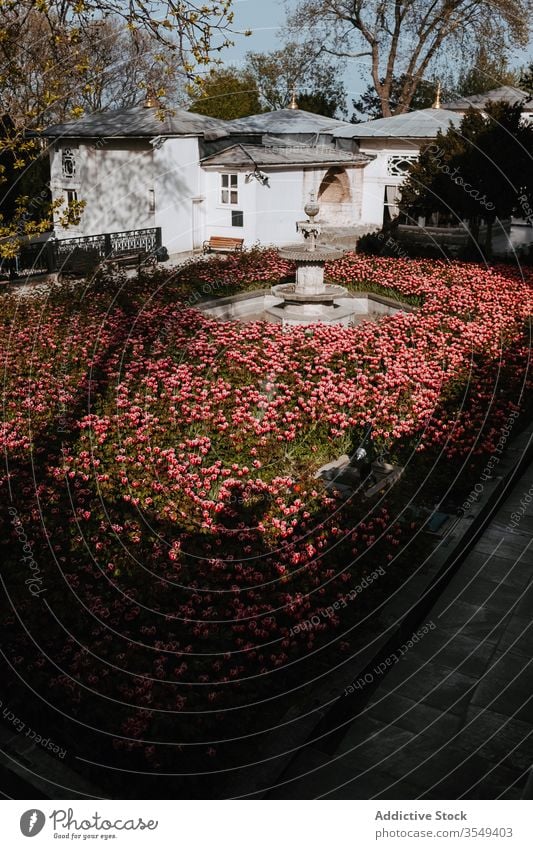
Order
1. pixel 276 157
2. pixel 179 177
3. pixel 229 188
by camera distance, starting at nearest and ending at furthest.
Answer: pixel 179 177 < pixel 229 188 < pixel 276 157

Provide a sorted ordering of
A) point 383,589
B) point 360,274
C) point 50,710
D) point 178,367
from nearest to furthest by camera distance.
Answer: point 50,710 < point 383,589 < point 178,367 < point 360,274

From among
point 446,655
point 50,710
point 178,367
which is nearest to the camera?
point 50,710

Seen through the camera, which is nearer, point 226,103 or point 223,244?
point 223,244

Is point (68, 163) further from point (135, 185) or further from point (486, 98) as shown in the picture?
point (486, 98)

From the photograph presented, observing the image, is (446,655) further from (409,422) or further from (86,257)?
(86,257)

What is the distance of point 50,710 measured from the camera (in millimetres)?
6004

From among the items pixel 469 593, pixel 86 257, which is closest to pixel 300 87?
pixel 86 257

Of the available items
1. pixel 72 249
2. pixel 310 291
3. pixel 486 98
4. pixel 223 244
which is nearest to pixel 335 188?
pixel 223 244

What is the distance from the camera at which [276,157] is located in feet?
95.4

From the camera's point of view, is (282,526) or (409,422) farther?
(409,422)

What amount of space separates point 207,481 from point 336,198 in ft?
97.0

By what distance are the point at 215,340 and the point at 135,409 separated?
3.98 meters

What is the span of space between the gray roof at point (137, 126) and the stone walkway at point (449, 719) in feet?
74.2

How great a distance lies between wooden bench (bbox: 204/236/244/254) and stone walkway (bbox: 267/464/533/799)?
869 inches
